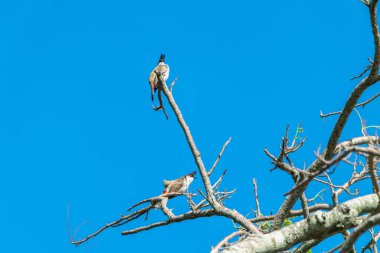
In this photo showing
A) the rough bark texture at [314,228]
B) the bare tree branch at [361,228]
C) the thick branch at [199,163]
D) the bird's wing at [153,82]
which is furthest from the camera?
the bird's wing at [153,82]

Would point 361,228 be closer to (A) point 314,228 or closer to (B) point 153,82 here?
(A) point 314,228

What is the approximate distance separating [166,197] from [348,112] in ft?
8.69

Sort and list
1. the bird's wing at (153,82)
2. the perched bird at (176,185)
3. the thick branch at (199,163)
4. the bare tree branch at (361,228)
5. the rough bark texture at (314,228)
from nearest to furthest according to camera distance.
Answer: the bare tree branch at (361,228)
the rough bark texture at (314,228)
the thick branch at (199,163)
the perched bird at (176,185)
the bird's wing at (153,82)

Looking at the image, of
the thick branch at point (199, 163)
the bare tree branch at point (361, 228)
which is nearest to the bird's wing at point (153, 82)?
the thick branch at point (199, 163)

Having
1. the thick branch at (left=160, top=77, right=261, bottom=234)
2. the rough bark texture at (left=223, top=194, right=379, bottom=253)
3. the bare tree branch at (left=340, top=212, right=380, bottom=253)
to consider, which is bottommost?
the bare tree branch at (left=340, top=212, right=380, bottom=253)

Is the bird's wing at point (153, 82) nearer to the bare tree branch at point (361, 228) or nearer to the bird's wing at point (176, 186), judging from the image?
the bird's wing at point (176, 186)

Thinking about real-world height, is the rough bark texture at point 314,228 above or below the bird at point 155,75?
below

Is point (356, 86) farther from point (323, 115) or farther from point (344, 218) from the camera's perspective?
point (344, 218)

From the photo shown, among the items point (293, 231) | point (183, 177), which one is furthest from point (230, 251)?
point (183, 177)

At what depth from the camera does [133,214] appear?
589cm

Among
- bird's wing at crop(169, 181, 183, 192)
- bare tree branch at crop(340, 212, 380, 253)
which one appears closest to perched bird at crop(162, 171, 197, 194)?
bird's wing at crop(169, 181, 183, 192)

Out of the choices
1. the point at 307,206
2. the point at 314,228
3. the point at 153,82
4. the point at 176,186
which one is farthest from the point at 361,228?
the point at 153,82

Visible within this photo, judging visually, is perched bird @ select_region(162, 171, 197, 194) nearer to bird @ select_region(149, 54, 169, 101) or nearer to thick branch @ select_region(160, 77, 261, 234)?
bird @ select_region(149, 54, 169, 101)

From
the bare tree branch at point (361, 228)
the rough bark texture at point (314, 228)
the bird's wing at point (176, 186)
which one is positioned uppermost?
the bird's wing at point (176, 186)
